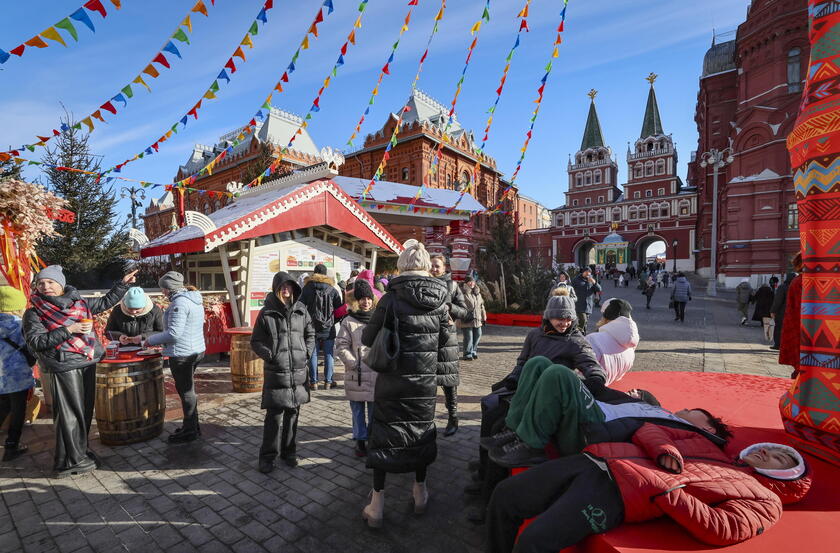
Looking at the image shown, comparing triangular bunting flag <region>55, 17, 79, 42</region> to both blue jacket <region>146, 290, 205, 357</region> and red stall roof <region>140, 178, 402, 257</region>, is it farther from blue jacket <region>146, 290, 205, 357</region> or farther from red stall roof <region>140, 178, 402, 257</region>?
red stall roof <region>140, 178, 402, 257</region>

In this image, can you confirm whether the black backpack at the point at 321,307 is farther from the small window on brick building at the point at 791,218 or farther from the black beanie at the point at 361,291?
the small window on brick building at the point at 791,218

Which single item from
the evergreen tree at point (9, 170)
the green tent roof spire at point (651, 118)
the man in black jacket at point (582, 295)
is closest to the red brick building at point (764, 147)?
the green tent roof spire at point (651, 118)

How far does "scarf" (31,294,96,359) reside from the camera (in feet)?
12.0

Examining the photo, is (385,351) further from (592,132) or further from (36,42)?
(592,132)

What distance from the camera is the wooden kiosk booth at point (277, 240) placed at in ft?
26.8

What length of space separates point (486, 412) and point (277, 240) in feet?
24.6

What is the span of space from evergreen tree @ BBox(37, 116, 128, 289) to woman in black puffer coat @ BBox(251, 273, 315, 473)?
15.5m

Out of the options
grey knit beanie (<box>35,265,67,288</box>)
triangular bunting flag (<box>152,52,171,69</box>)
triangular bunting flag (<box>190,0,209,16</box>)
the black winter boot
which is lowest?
the black winter boot

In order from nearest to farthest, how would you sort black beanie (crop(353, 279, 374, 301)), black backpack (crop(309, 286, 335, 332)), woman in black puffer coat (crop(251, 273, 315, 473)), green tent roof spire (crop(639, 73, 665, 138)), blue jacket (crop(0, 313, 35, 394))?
woman in black puffer coat (crop(251, 273, 315, 473)), blue jacket (crop(0, 313, 35, 394)), black beanie (crop(353, 279, 374, 301)), black backpack (crop(309, 286, 335, 332)), green tent roof spire (crop(639, 73, 665, 138))

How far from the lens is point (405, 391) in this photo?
290cm

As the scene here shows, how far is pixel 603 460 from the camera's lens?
2.12m

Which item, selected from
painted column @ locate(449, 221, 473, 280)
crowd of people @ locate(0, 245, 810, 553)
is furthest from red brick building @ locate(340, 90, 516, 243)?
crowd of people @ locate(0, 245, 810, 553)

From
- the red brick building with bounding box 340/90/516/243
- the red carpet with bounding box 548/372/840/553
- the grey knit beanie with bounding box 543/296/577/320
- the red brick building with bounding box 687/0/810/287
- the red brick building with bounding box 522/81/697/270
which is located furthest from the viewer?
the red brick building with bounding box 522/81/697/270

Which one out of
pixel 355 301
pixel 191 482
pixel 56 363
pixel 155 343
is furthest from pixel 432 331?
pixel 56 363
